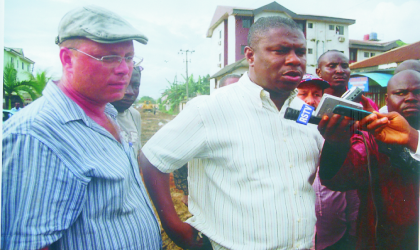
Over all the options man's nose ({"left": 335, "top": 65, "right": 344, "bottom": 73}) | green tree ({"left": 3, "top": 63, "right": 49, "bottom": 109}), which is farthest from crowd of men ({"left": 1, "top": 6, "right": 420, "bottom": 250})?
man's nose ({"left": 335, "top": 65, "right": 344, "bottom": 73})

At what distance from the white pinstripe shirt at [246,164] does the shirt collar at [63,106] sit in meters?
0.34

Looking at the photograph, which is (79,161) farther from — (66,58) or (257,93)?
(257,93)

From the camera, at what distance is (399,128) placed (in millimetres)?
1229

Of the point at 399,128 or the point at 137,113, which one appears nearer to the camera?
the point at 399,128

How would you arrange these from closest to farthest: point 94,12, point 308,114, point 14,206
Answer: point 14,206
point 94,12
point 308,114

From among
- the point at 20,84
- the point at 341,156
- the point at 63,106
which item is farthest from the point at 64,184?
the point at 341,156

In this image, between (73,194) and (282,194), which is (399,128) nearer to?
(282,194)

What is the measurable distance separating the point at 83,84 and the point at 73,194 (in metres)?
0.42

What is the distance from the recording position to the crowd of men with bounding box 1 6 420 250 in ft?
2.67

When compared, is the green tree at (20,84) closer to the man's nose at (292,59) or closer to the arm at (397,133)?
the man's nose at (292,59)

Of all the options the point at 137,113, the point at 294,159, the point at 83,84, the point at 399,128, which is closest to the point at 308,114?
A: the point at 294,159

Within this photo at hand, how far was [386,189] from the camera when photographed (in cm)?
143

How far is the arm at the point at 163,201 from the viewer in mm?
1264

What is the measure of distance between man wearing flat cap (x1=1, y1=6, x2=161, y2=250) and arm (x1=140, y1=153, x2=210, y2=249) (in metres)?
0.08
